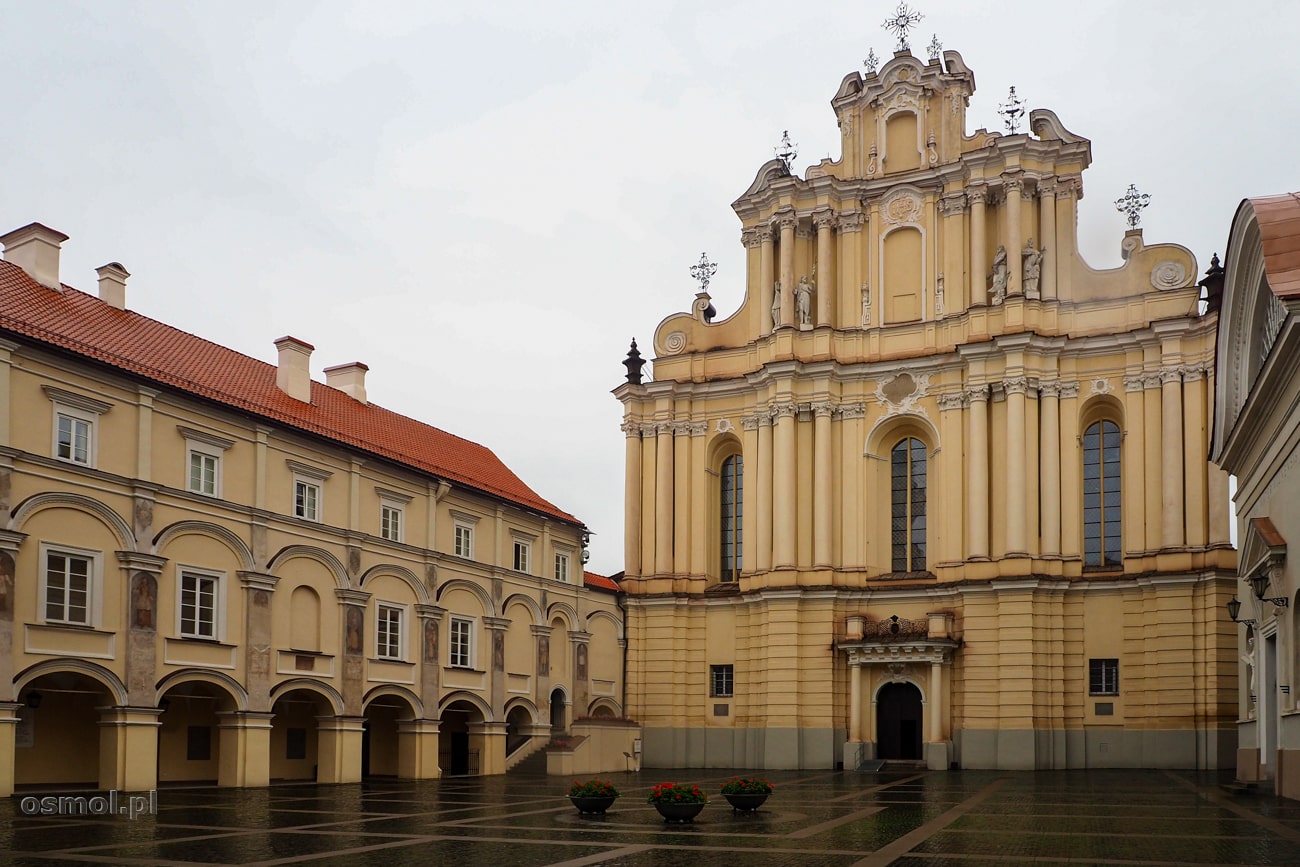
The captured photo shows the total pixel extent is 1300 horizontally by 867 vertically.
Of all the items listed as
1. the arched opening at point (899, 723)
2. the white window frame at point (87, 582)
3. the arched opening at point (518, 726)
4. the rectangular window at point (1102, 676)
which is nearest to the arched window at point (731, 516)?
the arched opening at point (899, 723)

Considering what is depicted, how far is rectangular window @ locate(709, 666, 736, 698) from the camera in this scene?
168ft

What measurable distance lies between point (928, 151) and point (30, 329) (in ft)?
107

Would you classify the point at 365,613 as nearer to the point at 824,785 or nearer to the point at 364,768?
the point at 364,768

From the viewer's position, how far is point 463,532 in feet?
145

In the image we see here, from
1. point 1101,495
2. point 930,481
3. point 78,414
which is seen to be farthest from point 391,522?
point 1101,495

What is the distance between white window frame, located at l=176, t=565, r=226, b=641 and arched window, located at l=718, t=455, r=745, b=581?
906 inches

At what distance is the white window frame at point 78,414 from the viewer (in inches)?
1184

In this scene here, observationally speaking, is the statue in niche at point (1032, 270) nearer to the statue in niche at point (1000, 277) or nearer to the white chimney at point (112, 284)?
the statue in niche at point (1000, 277)

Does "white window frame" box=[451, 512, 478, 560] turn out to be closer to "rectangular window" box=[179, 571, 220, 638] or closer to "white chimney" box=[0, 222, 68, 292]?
"rectangular window" box=[179, 571, 220, 638]

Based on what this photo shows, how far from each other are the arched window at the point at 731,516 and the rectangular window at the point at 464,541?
39.9ft

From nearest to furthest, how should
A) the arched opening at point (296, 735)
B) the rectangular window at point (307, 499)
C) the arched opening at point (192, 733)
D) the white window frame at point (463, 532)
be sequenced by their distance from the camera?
the arched opening at point (192, 733) < the rectangular window at point (307, 499) < the arched opening at point (296, 735) < the white window frame at point (463, 532)

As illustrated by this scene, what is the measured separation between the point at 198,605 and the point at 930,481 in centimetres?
2684

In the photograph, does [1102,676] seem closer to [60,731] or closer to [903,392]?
[903,392]

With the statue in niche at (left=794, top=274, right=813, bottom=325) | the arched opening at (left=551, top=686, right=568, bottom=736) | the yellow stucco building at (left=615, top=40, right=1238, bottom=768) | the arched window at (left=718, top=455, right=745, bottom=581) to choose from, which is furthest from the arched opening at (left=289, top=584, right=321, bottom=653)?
the statue in niche at (left=794, top=274, right=813, bottom=325)
